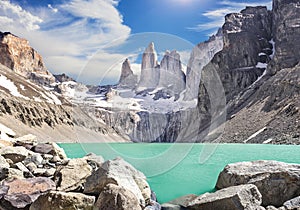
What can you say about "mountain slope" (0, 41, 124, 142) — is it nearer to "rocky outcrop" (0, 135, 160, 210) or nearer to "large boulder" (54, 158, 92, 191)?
"large boulder" (54, 158, 92, 191)

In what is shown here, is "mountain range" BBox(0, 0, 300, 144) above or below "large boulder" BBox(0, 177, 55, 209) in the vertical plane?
above

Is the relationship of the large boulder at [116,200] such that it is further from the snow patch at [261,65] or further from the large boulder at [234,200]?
the snow patch at [261,65]

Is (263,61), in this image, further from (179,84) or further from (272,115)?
(179,84)

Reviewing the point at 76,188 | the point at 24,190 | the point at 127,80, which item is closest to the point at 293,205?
the point at 127,80

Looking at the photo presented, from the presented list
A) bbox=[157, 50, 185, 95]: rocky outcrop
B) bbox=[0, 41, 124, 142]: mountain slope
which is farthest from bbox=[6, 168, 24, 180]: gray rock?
bbox=[0, 41, 124, 142]: mountain slope

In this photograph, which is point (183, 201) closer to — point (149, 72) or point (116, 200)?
point (116, 200)

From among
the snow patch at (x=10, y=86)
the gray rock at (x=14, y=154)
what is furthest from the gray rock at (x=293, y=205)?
the snow patch at (x=10, y=86)
